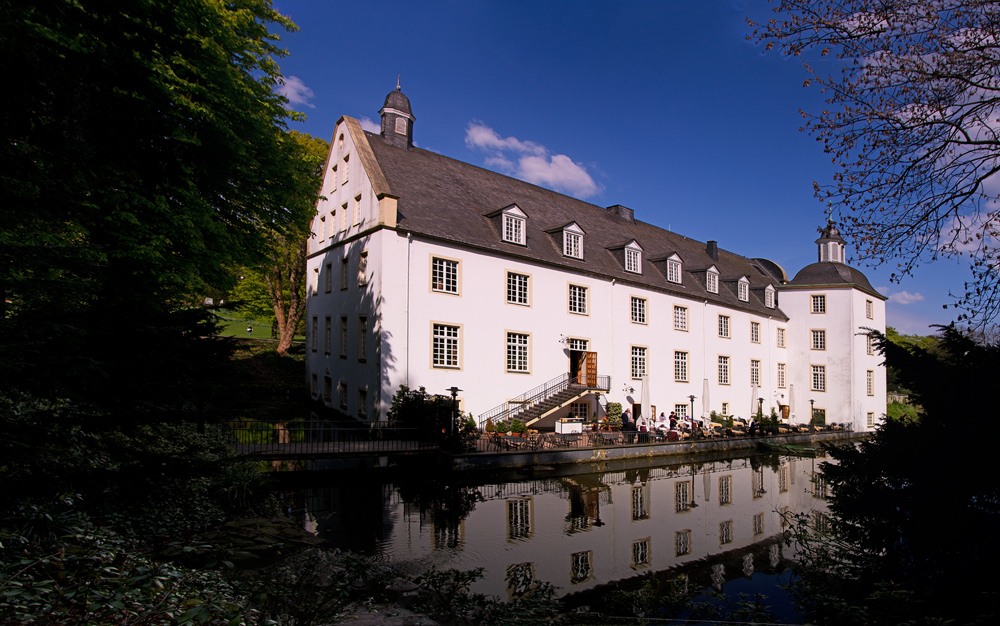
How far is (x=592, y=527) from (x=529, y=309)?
14037mm

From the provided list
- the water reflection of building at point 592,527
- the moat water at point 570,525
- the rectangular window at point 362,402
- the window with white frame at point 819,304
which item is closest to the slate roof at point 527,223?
the window with white frame at point 819,304

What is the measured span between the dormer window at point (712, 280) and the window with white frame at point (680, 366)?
5.53 metres

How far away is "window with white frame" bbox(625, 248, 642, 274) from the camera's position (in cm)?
3125

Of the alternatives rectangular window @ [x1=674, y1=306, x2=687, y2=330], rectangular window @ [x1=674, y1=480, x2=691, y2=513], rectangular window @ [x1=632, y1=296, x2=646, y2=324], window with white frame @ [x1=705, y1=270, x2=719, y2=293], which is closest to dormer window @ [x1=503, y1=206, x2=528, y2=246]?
rectangular window @ [x1=632, y1=296, x2=646, y2=324]

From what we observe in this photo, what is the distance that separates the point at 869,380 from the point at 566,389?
93.3ft

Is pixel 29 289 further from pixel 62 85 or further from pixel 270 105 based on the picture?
pixel 270 105

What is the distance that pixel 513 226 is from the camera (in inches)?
1041

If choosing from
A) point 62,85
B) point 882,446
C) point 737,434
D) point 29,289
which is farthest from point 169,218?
point 737,434

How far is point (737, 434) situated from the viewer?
29.2 m

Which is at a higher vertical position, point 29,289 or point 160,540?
point 29,289

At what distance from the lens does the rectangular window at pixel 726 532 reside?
492 inches

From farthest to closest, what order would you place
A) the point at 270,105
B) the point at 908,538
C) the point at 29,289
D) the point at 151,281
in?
1. the point at 270,105
2. the point at 151,281
3. the point at 29,289
4. the point at 908,538

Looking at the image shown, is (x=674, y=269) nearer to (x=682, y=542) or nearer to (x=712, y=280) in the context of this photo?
(x=712, y=280)

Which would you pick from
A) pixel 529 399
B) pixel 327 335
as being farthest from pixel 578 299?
pixel 327 335
